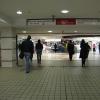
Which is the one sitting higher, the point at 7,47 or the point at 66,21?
the point at 66,21

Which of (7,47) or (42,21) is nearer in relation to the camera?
(42,21)

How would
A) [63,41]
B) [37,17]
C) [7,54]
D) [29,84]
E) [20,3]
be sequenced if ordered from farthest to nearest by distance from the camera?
[63,41], [7,54], [37,17], [29,84], [20,3]

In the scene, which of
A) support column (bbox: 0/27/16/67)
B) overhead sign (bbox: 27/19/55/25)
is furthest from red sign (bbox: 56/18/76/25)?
support column (bbox: 0/27/16/67)

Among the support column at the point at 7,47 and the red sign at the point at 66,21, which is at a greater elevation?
the red sign at the point at 66,21

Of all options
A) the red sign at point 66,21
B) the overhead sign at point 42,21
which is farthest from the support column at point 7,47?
the red sign at point 66,21

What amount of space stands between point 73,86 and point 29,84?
153cm

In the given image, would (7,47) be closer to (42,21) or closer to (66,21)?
(42,21)

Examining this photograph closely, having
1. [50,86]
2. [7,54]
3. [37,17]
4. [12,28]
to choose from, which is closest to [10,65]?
[7,54]

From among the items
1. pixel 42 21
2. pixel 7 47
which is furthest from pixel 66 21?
pixel 7 47

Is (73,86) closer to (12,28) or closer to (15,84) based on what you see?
(15,84)

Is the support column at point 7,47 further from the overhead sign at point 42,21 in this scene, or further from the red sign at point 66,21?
the red sign at point 66,21

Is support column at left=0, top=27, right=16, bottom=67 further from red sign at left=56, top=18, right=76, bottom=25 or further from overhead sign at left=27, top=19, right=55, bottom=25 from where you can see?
red sign at left=56, top=18, right=76, bottom=25

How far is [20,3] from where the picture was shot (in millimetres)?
7457

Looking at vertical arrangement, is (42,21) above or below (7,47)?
above
